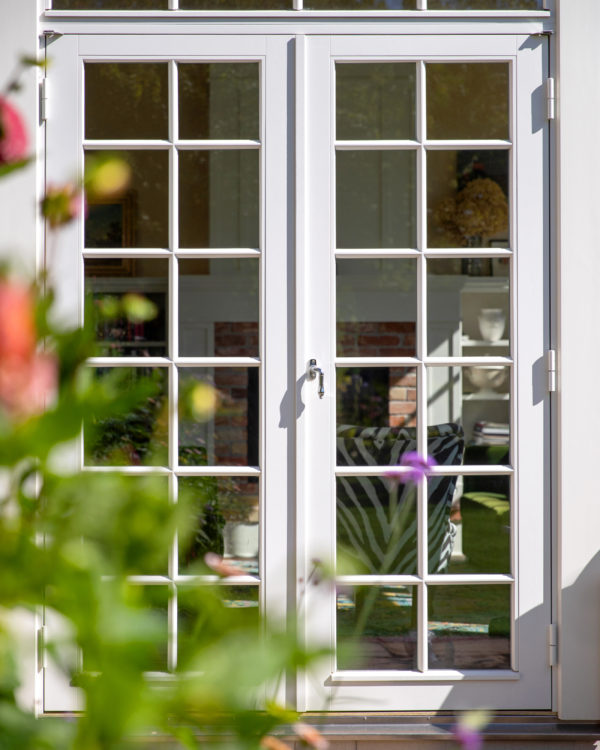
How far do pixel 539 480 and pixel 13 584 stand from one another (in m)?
2.56

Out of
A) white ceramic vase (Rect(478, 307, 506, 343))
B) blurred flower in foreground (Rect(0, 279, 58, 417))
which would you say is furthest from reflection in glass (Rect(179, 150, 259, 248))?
blurred flower in foreground (Rect(0, 279, 58, 417))

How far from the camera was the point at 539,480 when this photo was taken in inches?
109

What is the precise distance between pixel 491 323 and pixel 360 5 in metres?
4.02

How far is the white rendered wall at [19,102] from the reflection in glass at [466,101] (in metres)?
4.02

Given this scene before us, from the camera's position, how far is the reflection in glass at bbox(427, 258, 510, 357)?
21.0 ft

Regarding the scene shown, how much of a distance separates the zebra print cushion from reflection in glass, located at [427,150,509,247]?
3843mm

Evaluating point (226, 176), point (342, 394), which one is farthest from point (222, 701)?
point (226, 176)

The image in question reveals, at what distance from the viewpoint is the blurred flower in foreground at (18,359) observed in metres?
0.32

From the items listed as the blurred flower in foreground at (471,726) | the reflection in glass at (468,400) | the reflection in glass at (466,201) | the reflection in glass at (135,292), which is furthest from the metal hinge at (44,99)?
the reflection in glass at (466,201)

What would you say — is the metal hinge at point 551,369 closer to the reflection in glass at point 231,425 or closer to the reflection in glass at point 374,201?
the reflection in glass at point 231,425

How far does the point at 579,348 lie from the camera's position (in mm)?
2723

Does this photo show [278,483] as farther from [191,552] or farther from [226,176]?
[226,176]

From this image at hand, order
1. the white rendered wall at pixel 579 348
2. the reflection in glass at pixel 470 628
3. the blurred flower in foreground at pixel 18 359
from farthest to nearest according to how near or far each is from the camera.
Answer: the reflection in glass at pixel 470 628 → the white rendered wall at pixel 579 348 → the blurred flower in foreground at pixel 18 359

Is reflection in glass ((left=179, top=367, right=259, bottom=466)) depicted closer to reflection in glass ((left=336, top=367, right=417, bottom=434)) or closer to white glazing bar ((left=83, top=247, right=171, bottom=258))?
reflection in glass ((left=336, top=367, right=417, bottom=434))
